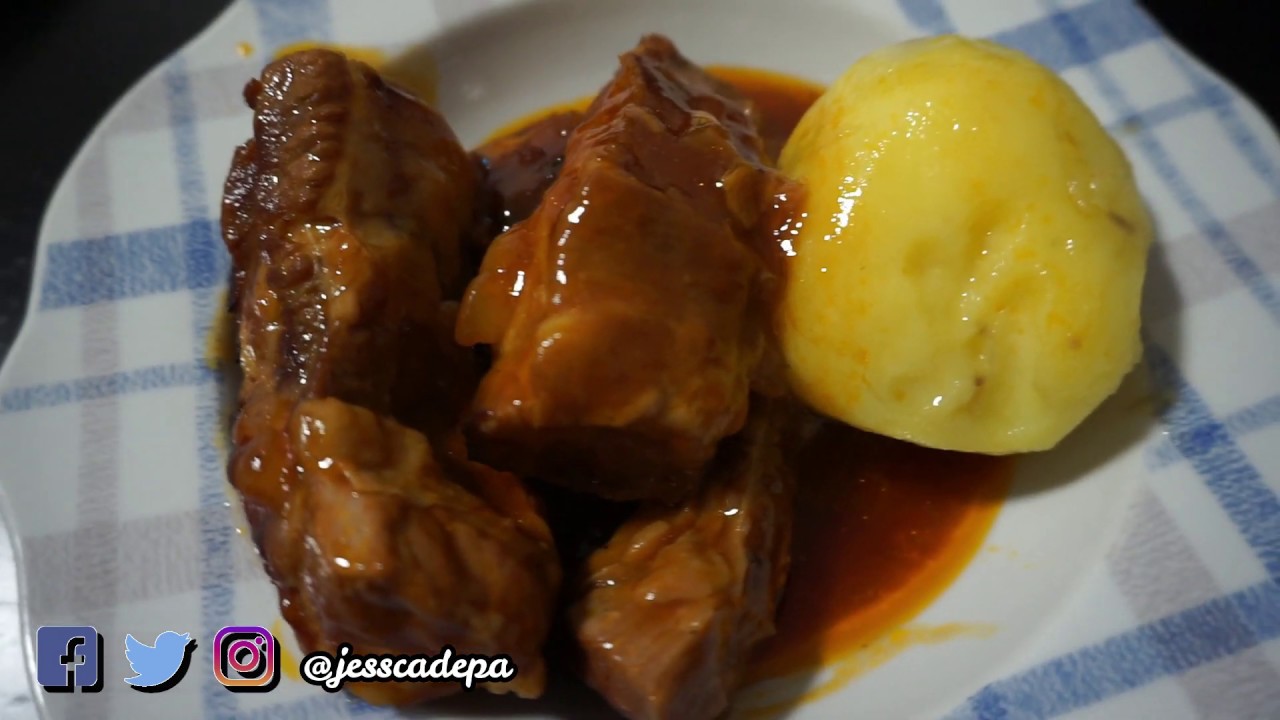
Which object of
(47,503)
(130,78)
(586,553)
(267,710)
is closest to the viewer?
(267,710)

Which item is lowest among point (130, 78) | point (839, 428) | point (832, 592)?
point (832, 592)

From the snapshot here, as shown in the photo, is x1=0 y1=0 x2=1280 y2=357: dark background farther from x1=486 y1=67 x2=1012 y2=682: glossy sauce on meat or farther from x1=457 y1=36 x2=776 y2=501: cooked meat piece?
x1=457 y1=36 x2=776 y2=501: cooked meat piece

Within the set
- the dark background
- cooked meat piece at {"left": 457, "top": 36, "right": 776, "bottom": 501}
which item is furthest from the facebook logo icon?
the dark background

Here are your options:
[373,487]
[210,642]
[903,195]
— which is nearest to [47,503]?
[210,642]

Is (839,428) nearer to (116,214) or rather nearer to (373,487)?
(373,487)

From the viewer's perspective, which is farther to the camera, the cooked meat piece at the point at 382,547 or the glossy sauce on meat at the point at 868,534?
the glossy sauce on meat at the point at 868,534

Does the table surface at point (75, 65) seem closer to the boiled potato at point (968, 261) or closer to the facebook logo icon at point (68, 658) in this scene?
the facebook logo icon at point (68, 658)

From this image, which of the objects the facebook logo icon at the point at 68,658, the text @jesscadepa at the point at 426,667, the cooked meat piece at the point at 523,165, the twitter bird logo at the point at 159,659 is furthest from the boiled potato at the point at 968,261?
the facebook logo icon at the point at 68,658
